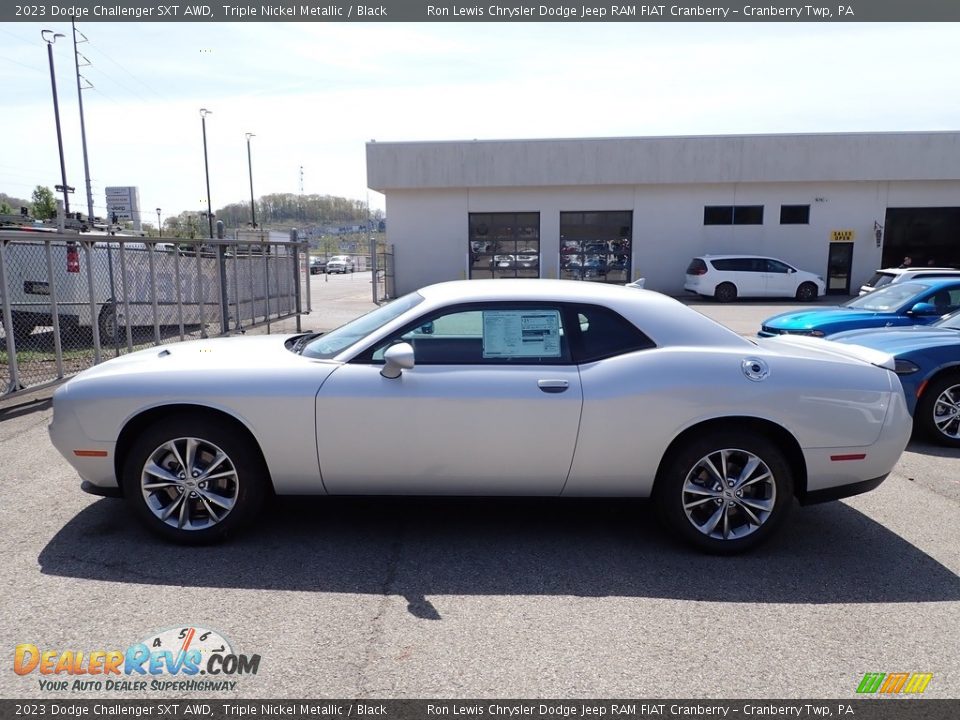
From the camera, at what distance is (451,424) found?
155 inches

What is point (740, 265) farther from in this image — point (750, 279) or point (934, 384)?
point (934, 384)

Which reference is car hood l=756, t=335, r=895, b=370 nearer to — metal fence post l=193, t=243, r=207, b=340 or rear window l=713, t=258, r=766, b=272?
metal fence post l=193, t=243, r=207, b=340

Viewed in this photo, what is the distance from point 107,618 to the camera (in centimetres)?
330

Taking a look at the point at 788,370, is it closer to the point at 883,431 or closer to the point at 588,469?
the point at 883,431

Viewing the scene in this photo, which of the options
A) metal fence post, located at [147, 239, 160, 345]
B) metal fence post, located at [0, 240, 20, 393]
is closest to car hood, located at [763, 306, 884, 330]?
metal fence post, located at [147, 239, 160, 345]

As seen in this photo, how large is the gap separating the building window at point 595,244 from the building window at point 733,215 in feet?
Answer: 9.86

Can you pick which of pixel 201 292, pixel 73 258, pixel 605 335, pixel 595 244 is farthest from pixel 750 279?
pixel 605 335

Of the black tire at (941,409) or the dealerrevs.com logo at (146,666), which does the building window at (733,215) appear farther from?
the dealerrevs.com logo at (146,666)

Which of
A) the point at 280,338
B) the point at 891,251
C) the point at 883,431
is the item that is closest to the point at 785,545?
the point at 883,431

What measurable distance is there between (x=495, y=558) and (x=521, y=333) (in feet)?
4.29

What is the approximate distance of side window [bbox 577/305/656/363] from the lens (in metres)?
4.11

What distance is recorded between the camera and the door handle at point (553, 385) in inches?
155

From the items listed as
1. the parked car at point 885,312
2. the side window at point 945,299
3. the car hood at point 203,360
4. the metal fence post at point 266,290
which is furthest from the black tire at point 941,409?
the metal fence post at point 266,290

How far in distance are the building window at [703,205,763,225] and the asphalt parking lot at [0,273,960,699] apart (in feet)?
77.4
